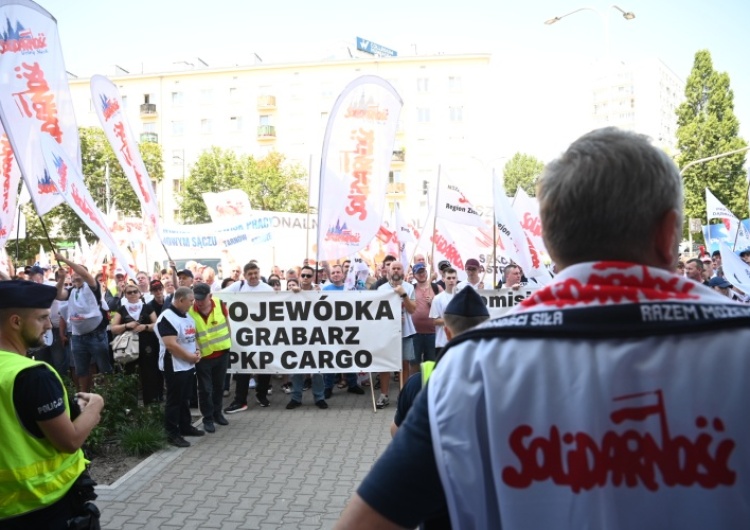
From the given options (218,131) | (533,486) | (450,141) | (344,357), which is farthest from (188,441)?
(218,131)

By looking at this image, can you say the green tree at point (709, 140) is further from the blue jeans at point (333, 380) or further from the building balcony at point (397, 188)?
the blue jeans at point (333, 380)

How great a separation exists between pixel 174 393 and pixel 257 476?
192 cm

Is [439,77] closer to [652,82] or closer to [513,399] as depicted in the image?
[513,399]

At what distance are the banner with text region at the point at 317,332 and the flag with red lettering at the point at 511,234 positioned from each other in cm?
217

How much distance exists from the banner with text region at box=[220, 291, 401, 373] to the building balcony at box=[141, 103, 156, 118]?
205 ft

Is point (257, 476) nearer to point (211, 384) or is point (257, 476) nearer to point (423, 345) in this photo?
point (211, 384)

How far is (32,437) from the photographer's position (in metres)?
2.96

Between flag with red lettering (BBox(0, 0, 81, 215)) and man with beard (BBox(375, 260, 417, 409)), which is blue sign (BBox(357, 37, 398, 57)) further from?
flag with red lettering (BBox(0, 0, 81, 215))

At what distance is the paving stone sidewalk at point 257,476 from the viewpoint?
5.70 metres

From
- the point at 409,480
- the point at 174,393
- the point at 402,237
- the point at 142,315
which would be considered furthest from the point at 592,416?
the point at 402,237

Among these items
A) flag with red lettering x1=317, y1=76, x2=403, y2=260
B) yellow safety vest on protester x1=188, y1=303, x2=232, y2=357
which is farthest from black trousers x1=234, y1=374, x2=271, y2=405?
flag with red lettering x1=317, y1=76, x2=403, y2=260

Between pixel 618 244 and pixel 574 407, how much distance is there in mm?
333

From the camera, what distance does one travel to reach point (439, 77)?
63781 mm

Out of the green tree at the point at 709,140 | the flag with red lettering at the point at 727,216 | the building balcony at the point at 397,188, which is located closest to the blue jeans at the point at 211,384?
the flag with red lettering at the point at 727,216
